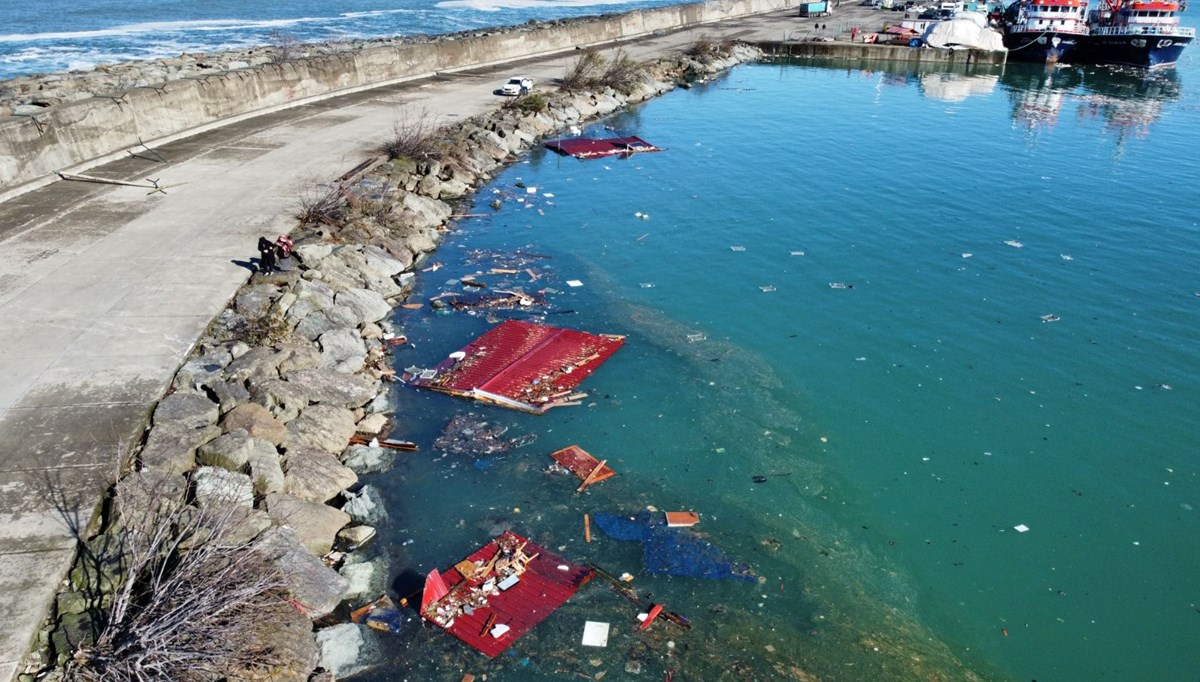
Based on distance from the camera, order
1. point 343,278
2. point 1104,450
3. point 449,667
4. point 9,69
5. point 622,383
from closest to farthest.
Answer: point 449,667 < point 1104,450 < point 622,383 < point 343,278 < point 9,69

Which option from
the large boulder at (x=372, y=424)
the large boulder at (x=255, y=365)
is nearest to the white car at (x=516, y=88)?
the large boulder at (x=255, y=365)

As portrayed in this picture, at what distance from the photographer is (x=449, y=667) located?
707cm

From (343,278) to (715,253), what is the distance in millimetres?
7923

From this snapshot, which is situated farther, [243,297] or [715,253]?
[715,253]

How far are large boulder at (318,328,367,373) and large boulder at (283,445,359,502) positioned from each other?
2143mm

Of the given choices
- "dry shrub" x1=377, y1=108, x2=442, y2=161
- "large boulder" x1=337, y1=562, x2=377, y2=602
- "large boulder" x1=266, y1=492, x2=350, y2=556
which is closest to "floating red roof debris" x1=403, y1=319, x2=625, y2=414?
"large boulder" x1=266, y1=492, x2=350, y2=556

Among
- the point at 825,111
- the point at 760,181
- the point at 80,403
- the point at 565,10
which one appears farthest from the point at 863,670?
the point at 565,10

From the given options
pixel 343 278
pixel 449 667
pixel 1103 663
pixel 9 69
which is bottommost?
pixel 1103 663

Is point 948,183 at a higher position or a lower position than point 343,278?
lower

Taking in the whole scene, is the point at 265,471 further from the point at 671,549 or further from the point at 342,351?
the point at 671,549

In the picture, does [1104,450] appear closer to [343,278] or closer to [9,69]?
[343,278]

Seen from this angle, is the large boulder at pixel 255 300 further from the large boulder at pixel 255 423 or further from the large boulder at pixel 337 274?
the large boulder at pixel 255 423

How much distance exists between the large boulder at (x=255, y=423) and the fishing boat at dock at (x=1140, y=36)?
5237cm

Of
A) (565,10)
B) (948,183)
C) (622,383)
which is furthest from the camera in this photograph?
(565,10)
